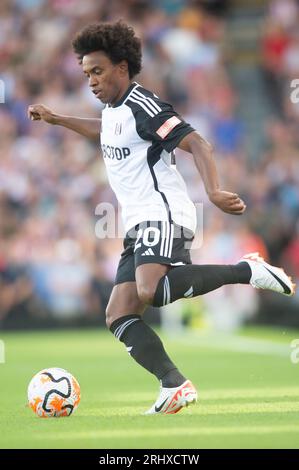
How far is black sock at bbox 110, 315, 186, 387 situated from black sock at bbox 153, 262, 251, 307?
0.29 meters

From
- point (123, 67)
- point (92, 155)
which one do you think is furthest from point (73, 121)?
point (92, 155)

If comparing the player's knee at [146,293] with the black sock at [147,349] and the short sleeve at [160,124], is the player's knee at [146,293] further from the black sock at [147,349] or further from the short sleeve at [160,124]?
the short sleeve at [160,124]

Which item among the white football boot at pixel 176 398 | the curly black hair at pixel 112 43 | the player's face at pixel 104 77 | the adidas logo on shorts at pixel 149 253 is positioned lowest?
the white football boot at pixel 176 398

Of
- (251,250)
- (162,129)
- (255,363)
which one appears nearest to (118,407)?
(162,129)

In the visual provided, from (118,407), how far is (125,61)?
2211 millimetres

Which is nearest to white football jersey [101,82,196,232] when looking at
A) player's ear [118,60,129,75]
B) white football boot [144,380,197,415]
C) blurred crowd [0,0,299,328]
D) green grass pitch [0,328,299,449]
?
player's ear [118,60,129,75]

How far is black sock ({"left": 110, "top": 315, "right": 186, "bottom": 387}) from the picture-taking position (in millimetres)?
6641

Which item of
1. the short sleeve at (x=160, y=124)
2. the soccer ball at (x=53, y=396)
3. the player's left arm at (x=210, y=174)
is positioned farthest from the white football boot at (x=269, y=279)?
the soccer ball at (x=53, y=396)

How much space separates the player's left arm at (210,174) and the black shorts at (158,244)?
42 centimetres

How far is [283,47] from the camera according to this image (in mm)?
18734

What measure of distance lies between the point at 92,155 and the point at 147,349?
9.93 meters

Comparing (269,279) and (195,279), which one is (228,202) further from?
(269,279)

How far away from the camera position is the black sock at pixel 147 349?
261 inches

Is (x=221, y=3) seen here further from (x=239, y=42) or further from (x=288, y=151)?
(x=288, y=151)
